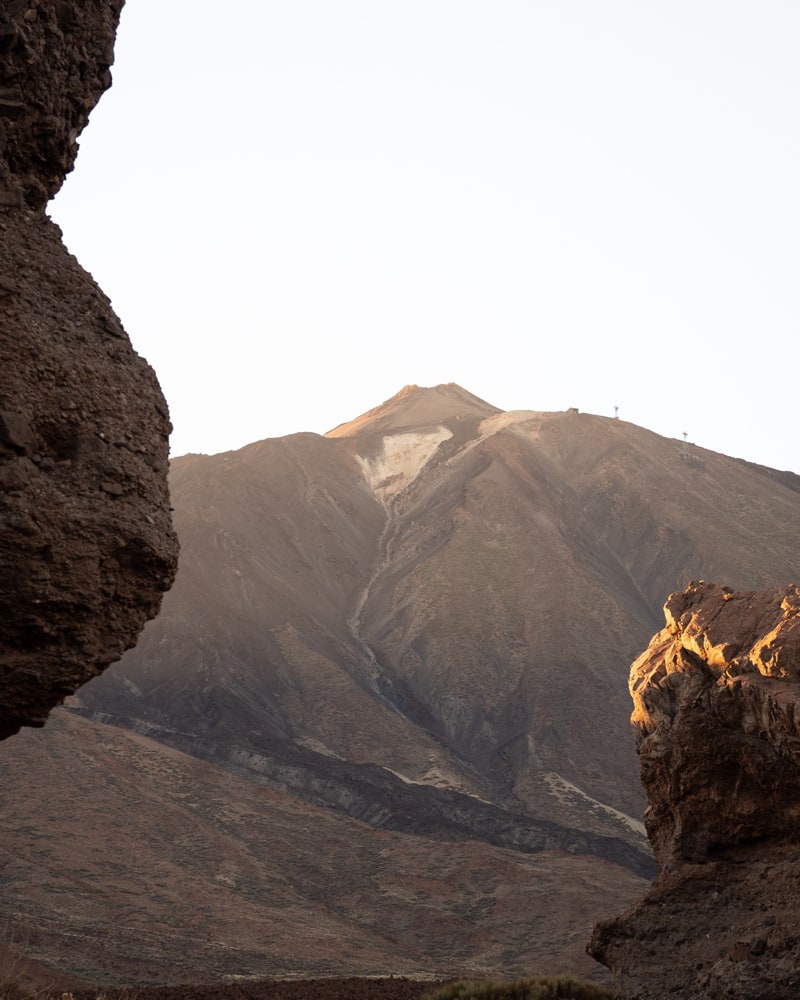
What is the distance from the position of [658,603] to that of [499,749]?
752 inches

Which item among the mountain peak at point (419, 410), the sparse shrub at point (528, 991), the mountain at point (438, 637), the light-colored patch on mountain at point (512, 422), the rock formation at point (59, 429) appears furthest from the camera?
the mountain peak at point (419, 410)

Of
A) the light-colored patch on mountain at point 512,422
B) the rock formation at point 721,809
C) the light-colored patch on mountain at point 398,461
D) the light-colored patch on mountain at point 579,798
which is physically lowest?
the light-colored patch on mountain at point 579,798

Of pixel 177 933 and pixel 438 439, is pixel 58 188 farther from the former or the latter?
pixel 438 439

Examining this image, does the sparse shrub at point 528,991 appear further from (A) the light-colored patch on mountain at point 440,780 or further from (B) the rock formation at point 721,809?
(A) the light-colored patch on mountain at point 440,780

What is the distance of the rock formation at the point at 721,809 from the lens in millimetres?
10055

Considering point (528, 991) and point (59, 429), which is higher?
point (59, 429)

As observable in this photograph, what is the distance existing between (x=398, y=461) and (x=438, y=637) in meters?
28.8

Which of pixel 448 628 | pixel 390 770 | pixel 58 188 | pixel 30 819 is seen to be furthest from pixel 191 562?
pixel 58 188

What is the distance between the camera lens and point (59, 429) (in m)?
5.72

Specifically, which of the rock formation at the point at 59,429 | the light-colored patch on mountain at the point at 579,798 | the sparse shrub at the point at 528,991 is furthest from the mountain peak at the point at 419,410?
the rock formation at the point at 59,429

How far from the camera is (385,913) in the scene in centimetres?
3397

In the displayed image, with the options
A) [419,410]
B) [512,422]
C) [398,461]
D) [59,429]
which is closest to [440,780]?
[398,461]

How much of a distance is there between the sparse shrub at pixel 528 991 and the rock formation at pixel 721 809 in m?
1.94

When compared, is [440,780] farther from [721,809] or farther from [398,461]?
[398,461]
